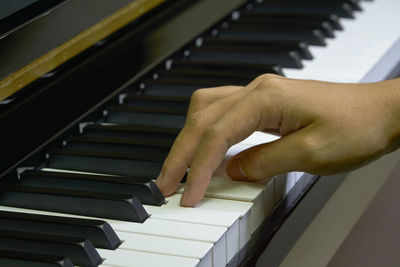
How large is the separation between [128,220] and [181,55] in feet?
2.43

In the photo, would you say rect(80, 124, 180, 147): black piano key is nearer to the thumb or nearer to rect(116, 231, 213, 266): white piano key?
the thumb

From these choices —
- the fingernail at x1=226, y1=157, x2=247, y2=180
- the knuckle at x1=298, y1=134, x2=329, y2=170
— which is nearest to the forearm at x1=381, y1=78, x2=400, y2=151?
the knuckle at x1=298, y1=134, x2=329, y2=170

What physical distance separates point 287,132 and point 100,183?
13.3 inches

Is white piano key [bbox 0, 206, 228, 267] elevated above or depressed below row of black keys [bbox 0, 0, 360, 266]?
below

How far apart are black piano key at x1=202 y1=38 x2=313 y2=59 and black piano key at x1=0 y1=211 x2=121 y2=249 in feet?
2.69

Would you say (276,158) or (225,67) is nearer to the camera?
(276,158)

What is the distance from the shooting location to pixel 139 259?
1.03 meters

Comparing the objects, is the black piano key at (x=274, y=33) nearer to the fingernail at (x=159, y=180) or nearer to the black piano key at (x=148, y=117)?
the black piano key at (x=148, y=117)

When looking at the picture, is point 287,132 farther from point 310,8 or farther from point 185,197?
point 310,8

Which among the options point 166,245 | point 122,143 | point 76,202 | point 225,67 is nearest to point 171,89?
point 225,67

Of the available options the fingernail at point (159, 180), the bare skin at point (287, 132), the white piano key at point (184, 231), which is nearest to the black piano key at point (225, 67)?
the bare skin at point (287, 132)

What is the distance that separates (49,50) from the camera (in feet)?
4.28

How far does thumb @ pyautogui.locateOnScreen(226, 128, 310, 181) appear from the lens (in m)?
1.21

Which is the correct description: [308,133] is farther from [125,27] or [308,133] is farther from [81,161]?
[125,27]
